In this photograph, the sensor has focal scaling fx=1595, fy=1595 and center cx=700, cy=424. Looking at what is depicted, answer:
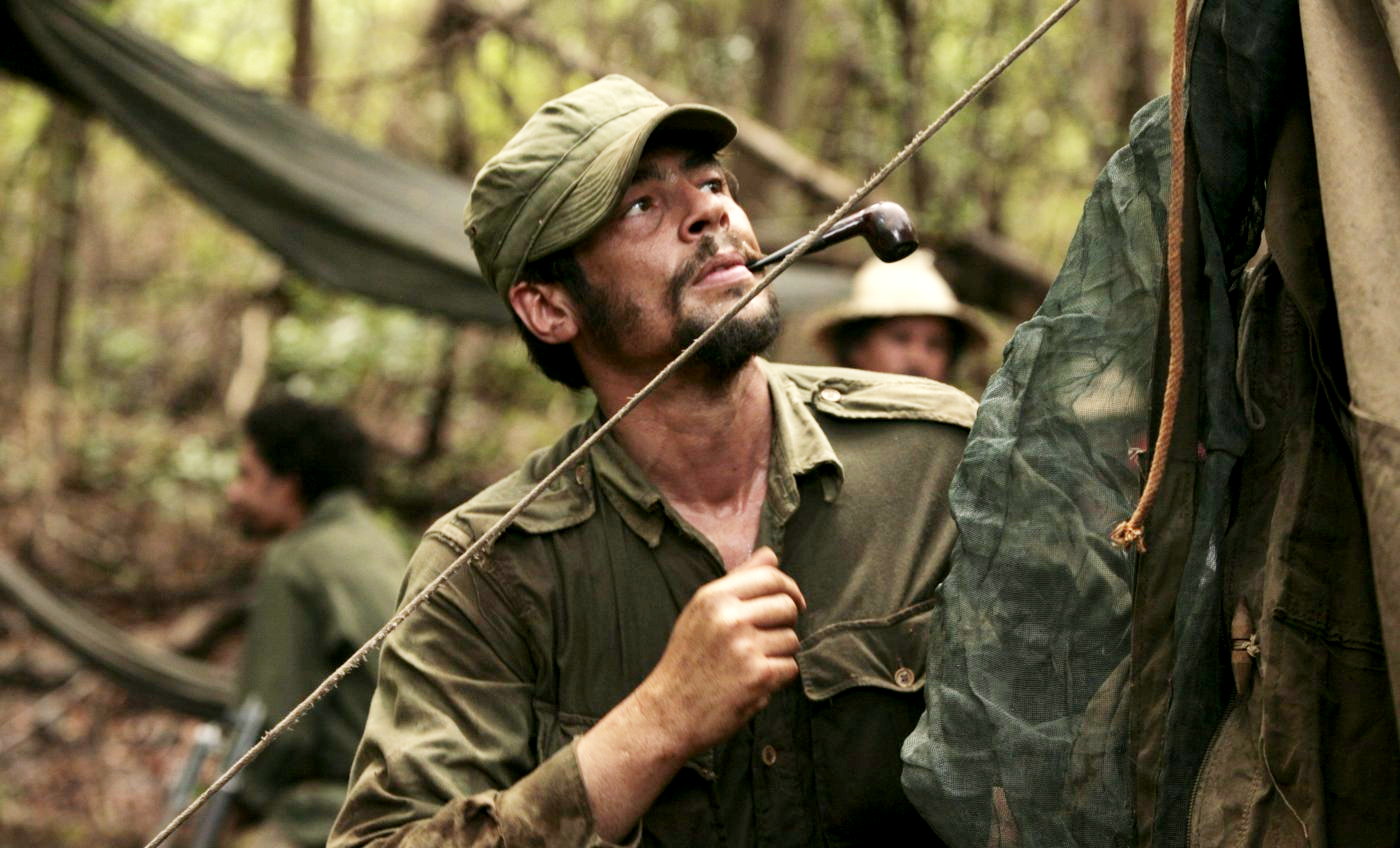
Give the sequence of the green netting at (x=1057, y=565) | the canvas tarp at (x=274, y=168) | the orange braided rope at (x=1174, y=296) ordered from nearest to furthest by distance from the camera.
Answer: the orange braided rope at (x=1174, y=296)
the green netting at (x=1057, y=565)
the canvas tarp at (x=274, y=168)

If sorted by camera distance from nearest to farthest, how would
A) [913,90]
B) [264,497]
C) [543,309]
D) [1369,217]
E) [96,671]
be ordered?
[1369,217], [543,309], [264,497], [96,671], [913,90]

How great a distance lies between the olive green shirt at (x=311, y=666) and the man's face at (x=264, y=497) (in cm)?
25

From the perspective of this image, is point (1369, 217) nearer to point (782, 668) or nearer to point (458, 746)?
point (782, 668)

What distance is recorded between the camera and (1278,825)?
145cm

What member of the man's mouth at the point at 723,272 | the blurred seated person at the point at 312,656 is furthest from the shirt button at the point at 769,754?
the blurred seated person at the point at 312,656

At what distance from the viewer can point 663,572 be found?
85.6 inches

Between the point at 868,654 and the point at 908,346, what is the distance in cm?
260

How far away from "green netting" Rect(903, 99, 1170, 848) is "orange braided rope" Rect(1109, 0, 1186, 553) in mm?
86

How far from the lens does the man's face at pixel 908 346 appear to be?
4.53 meters

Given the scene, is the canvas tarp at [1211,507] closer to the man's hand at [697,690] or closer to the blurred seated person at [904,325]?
the man's hand at [697,690]

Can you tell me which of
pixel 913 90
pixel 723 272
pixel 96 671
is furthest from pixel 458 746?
pixel 913 90

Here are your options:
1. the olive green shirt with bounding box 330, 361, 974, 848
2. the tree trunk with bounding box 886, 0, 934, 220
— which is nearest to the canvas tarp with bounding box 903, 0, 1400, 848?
the olive green shirt with bounding box 330, 361, 974, 848

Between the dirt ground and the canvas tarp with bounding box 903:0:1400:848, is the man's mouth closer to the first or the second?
the canvas tarp with bounding box 903:0:1400:848

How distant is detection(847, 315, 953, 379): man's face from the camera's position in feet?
14.9
